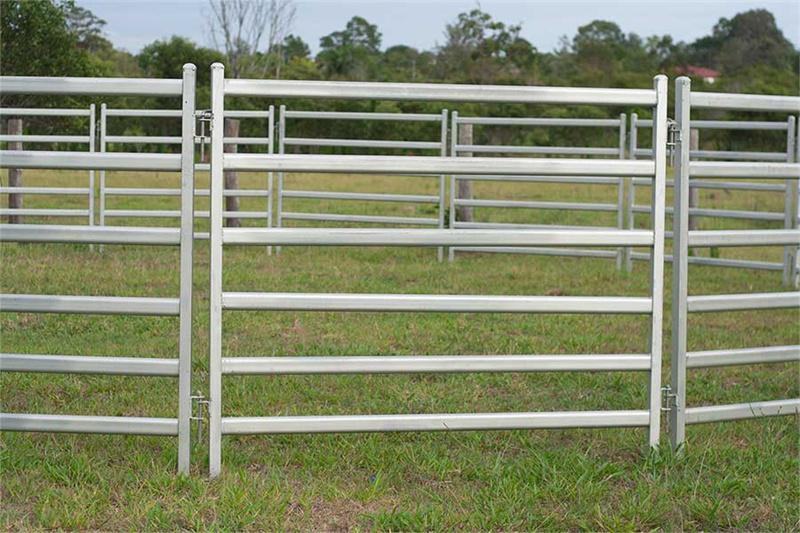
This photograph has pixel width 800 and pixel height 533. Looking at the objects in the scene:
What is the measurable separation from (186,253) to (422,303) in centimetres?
97

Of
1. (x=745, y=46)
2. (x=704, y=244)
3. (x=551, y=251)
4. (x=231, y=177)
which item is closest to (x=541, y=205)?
(x=551, y=251)

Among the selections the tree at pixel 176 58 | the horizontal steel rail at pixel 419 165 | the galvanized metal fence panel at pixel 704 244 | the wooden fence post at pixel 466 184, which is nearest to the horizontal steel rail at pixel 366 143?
the wooden fence post at pixel 466 184

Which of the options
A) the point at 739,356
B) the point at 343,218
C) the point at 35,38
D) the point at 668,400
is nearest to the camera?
the point at 668,400

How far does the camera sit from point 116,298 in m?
4.03

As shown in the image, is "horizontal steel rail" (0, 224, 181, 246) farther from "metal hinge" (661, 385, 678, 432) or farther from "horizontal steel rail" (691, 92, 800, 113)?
"horizontal steel rail" (691, 92, 800, 113)

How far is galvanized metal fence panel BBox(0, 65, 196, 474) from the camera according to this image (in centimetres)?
396

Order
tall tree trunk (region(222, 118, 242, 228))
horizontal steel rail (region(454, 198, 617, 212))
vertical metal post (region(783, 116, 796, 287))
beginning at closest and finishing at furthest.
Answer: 1. vertical metal post (region(783, 116, 796, 287))
2. horizontal steel rail (region(454, 198, 617, 212))
3. tall tree trunk (region(222, 118, 242, 228))

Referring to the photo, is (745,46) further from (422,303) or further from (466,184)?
(422,303)

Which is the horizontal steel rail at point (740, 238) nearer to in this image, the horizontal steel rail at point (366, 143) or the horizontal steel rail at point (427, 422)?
the horizontal steel rail at point (427, 422)

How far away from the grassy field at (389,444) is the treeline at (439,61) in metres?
8.06

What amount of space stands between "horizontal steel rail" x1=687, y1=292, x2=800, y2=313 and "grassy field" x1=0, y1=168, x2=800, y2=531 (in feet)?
2.00

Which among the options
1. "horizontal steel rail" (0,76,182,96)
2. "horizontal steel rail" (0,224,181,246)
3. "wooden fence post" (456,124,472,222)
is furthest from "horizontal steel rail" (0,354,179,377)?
"wooden fence post" (456,124,472,222)

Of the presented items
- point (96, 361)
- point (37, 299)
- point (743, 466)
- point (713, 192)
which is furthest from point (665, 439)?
point (713, 192)

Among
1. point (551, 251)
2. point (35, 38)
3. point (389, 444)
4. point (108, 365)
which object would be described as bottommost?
point (389, 444)
